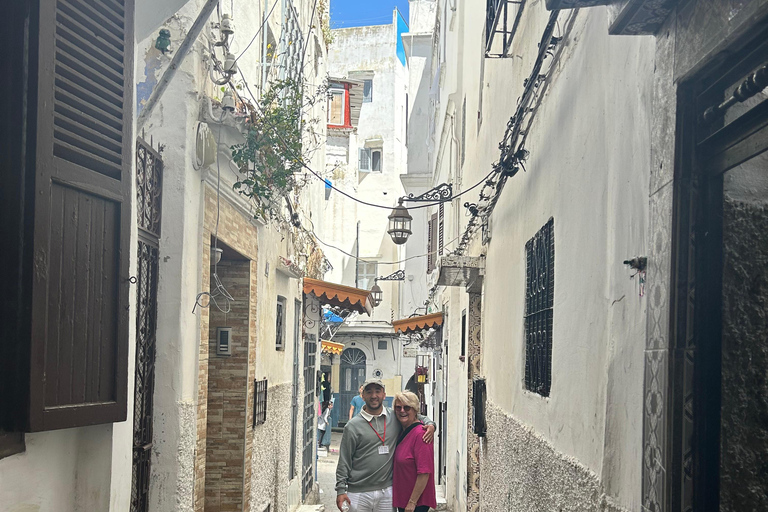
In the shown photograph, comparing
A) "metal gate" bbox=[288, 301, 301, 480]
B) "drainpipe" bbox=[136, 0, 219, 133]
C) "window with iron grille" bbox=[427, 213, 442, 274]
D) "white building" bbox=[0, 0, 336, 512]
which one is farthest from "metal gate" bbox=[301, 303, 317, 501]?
"drainpipe" bbox=[136, 0, 219, 133]

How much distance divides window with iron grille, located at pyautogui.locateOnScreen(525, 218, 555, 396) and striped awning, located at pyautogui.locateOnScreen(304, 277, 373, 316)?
8412 millimetres

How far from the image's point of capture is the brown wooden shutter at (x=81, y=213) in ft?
10.9

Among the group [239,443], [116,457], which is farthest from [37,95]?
→ [239,443]

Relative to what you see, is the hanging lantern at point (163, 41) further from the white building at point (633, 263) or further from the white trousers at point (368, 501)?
the white trousers at point (368, 501)

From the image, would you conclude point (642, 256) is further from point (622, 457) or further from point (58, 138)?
point (58, 138)

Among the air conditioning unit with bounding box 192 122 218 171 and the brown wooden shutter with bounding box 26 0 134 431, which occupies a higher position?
the air conditioning unit with bounding box 192 122 218 171

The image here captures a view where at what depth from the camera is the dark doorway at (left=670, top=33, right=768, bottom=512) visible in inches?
88.6

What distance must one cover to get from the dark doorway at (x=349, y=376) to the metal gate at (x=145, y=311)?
30008 millimetres

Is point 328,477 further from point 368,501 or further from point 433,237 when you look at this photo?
point 368,501

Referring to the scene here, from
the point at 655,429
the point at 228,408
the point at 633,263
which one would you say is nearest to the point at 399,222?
the point at 228,408

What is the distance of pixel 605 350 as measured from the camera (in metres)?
3.55

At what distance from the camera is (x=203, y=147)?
6707mm

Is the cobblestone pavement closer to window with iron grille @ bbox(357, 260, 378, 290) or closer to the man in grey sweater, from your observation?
the man in grey sweater

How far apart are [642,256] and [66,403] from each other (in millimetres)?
2459
